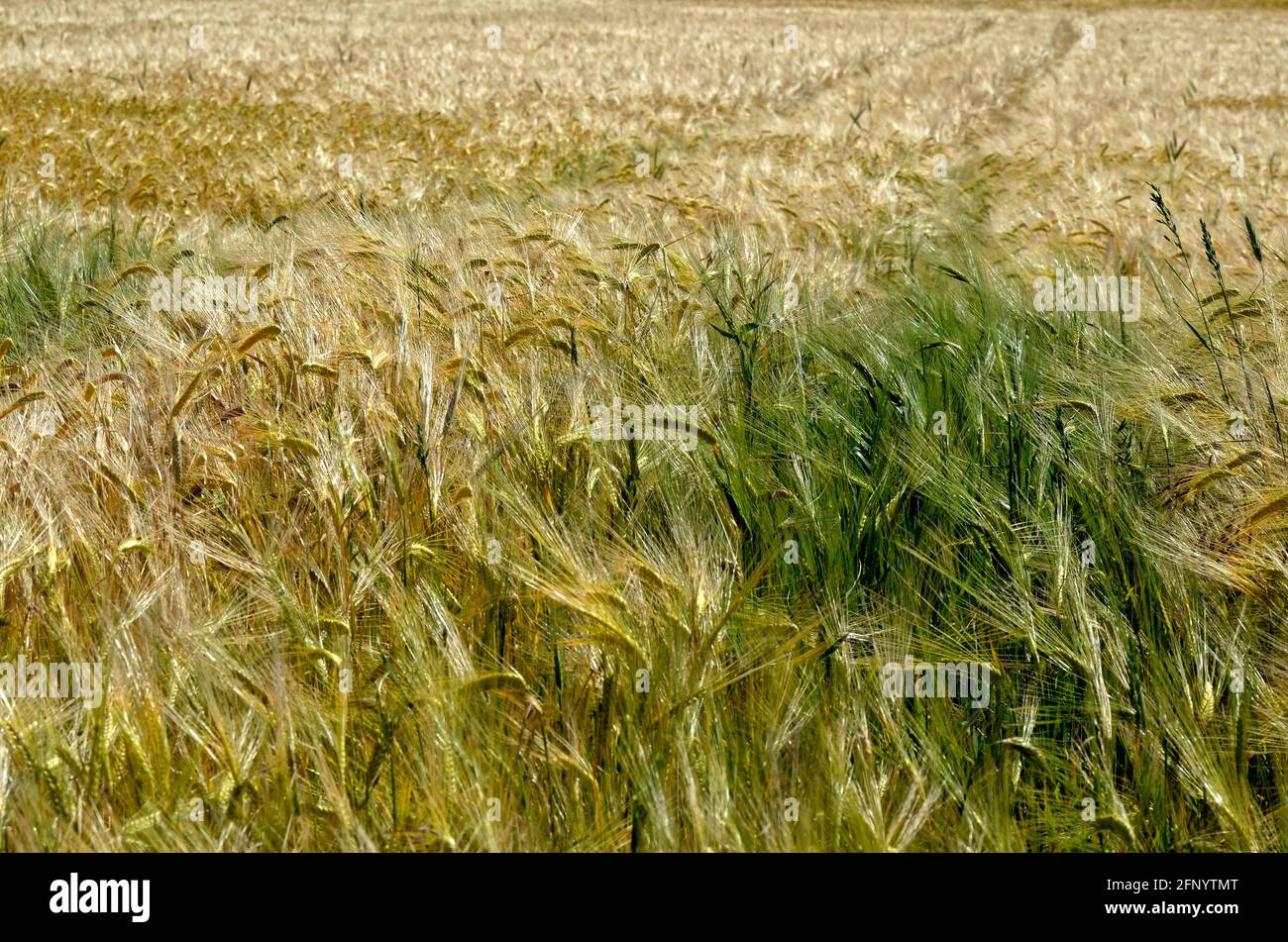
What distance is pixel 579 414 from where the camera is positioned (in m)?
2.15

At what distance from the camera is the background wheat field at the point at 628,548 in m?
1.33

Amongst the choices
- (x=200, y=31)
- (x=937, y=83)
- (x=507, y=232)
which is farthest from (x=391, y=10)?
(x=507, y=232)

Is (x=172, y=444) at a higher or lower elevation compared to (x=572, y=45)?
lower

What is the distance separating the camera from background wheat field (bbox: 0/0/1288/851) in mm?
1325

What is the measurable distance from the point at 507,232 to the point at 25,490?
80.9 inches

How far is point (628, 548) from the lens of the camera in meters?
1.64

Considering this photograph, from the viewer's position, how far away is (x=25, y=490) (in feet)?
6.55

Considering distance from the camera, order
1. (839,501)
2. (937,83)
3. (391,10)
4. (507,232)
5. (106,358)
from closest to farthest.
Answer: (839,501) < (106,358) < (507,232) < (937,83) < (391,10)
